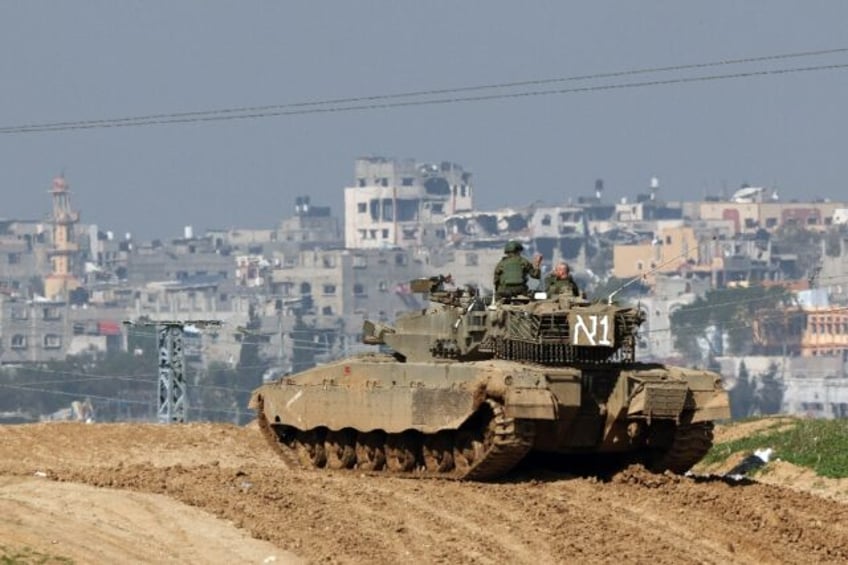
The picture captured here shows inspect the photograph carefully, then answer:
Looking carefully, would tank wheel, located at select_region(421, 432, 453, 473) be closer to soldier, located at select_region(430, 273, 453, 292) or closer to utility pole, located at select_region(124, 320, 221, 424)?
soldier, located at select_region(430, 273, 453, 292)

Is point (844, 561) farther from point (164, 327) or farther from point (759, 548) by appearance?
point (164, 327)

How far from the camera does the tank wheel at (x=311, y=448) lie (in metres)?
34.8

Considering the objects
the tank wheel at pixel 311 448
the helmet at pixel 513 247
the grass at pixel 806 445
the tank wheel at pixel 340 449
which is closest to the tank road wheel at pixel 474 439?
the tank wheel at pixel 340 449

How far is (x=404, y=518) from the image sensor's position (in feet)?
90.2

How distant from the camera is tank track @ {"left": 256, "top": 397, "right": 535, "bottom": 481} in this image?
30.6 m

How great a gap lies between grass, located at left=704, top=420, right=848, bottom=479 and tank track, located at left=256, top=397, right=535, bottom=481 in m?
5.25

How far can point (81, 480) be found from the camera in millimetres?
30484

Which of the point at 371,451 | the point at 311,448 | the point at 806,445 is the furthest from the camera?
the point at 806,445

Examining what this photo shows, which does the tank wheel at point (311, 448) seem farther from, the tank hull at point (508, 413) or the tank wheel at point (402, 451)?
the tank wheel at point (402, 451)

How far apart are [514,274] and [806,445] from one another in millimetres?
5874

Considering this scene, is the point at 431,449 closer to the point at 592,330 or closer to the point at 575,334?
the point at 575,334

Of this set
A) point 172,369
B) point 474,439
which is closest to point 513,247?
point 474,439

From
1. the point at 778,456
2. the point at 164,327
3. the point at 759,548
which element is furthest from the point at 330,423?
the point at 164,327

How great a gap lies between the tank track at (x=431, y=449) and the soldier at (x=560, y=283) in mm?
2419
